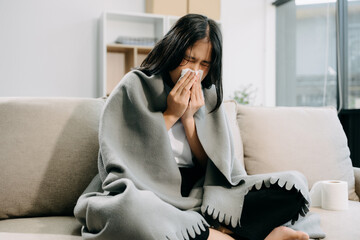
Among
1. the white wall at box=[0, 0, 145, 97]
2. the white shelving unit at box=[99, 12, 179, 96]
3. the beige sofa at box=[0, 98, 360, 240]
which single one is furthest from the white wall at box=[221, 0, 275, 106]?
the beige sofa at box=[0, 98, 360, 240]

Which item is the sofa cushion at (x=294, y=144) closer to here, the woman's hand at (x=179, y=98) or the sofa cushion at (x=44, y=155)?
the woman's hand at (x=179, y=98)

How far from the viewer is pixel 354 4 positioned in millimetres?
3119

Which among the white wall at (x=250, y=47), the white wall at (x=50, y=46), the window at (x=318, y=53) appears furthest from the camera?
the white wall at (x=250, y=47)

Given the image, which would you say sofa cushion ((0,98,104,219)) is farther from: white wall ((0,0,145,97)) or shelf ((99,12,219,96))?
white wall ((0,0,145,97))

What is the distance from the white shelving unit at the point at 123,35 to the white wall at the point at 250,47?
0.76m

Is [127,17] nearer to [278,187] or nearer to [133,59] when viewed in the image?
[133,59]

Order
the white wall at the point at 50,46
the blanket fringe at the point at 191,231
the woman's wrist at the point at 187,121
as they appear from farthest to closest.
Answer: the white wall at the point at 50,46, the woman's wrist at the point at 187,121, the blanket fringe at the point at 191,231

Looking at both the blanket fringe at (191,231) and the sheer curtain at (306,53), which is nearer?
the blanket fringe at (191,231)

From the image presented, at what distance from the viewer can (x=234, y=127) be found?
5.65ft

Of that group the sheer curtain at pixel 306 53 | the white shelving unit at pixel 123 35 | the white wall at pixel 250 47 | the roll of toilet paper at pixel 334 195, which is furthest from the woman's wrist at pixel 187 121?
the white wall at pixel 250 47

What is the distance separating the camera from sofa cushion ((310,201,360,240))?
117 cm

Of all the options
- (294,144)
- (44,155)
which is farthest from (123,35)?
(44,155)

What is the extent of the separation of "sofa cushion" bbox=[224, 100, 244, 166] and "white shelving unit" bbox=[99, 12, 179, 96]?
1844 mm

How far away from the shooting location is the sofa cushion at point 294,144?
169cm
